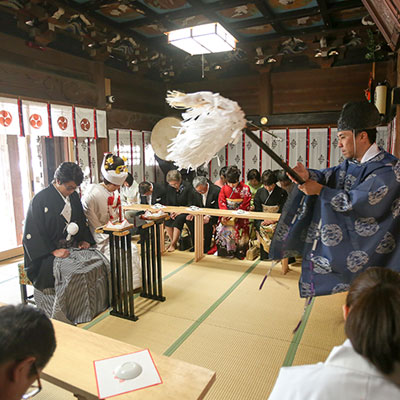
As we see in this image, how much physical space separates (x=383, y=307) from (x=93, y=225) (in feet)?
13.3

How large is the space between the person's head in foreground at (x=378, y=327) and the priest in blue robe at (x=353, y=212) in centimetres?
139

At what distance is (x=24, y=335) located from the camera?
1.10m

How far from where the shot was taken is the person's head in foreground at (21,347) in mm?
1050

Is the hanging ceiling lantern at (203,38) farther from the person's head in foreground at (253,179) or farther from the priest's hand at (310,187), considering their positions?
the priest's hand at (310,187)

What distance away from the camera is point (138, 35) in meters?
7.47

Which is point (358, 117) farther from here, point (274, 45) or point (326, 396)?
point (274, 45)

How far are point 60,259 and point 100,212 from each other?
0.94 metres

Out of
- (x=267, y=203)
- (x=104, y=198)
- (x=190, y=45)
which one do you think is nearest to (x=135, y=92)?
(x=190, y=45)

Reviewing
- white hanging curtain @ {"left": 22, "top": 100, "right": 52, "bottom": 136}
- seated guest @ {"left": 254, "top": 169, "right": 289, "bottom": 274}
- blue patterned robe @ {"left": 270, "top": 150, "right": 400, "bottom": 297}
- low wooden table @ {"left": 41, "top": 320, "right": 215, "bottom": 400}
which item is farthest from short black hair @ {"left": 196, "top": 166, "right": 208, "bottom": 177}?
low wooden table @ {"left": 41, "top": 320, "right": 215, "bottom": 400}

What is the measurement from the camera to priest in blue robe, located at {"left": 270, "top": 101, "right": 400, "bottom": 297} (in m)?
2.20

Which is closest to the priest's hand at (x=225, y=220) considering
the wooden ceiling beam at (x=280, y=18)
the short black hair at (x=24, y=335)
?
the wooden ceiling beam at (x=280, y=18)

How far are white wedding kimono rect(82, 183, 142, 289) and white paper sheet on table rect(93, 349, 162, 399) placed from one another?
8.46 feet

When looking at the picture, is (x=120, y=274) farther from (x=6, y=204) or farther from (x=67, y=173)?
(x=6, y=204)

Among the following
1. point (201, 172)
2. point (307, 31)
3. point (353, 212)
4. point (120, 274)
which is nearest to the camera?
point (353, 212)
